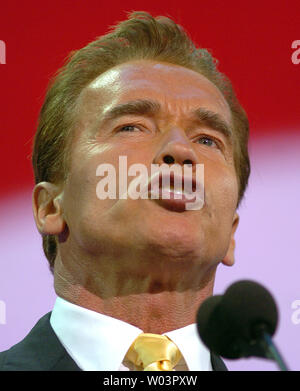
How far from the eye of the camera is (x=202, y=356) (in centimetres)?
173

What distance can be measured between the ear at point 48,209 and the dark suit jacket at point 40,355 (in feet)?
0.82

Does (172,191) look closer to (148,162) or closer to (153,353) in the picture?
(148,162)

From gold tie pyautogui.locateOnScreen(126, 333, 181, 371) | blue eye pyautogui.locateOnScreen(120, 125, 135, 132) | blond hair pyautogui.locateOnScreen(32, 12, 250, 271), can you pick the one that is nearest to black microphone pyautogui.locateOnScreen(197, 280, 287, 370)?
gold tie pyautogui.locateOnScreen(126, 333, 181, 371)

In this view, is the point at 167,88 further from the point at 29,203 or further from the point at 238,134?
the point at 29,203

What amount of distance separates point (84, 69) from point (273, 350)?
4.12 ft

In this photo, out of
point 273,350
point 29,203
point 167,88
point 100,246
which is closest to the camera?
point 273,350

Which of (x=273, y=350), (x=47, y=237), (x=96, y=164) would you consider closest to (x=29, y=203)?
(x=47, y=237)

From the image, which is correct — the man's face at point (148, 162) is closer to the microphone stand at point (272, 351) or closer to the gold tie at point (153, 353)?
the gold tie at point (153, 353)

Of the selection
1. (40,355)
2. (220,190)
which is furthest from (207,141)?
(40,355)

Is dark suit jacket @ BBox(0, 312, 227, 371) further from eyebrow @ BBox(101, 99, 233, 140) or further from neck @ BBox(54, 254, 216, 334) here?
eyebrow @ BBox(101, 99, 233, 140)

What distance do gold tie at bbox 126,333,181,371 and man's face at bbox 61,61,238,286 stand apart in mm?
168

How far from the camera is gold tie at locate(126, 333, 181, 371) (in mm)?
1588

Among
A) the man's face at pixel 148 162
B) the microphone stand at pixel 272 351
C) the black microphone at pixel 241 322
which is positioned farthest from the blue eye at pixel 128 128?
the microphone stand at pixel 272 351

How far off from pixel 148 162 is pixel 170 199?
12 centimetres
